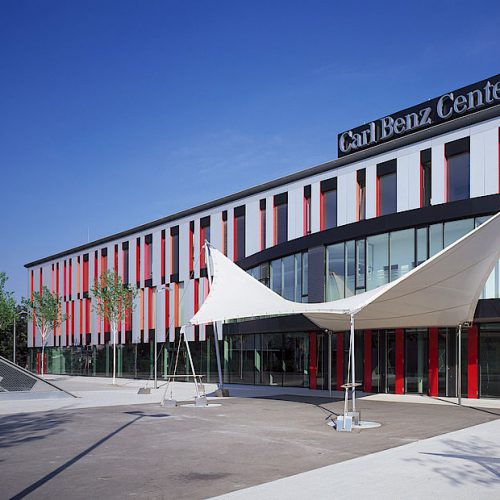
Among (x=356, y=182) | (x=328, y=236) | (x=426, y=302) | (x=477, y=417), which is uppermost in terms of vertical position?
Result: (x=356, y=182)

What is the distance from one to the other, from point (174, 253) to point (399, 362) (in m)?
23.8

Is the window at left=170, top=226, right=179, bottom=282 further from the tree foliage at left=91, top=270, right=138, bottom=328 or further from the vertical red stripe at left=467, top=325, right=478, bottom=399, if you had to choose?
the vertical red stripe at left=467, top=325, right=478, bottom=399

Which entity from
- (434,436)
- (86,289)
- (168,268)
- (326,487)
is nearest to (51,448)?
(326,487)

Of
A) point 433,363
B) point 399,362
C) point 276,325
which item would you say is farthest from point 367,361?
point 276,325

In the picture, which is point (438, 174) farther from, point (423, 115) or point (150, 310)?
point (150, 310)

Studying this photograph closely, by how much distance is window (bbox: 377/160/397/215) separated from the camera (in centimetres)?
3005

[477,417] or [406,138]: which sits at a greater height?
[406,138]

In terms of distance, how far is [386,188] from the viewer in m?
30.5

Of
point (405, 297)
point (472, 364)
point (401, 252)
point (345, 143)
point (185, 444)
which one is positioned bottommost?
point (185, 444)

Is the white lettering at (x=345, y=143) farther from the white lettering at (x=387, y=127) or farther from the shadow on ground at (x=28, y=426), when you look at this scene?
the shadow on ground at (x=28, y=426)

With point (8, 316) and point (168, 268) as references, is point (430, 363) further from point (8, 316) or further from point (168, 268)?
point (8, 316)

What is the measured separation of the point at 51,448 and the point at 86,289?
46.2 metres

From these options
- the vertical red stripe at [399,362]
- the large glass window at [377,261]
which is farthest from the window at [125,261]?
the vertical red stripe at [399,362]

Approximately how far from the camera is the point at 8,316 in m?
48.7
